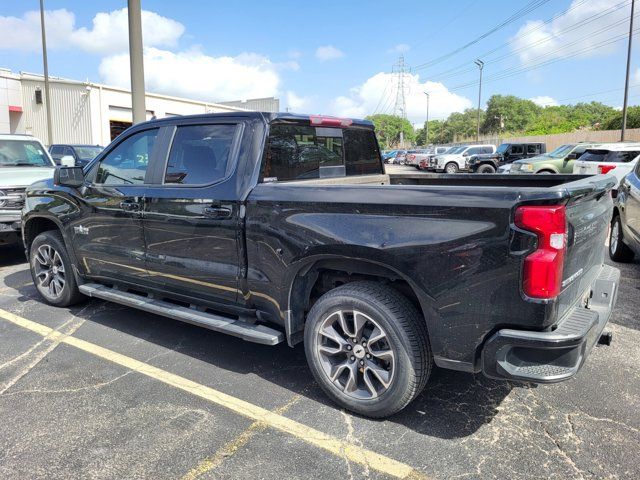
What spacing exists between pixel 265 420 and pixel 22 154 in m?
8.14

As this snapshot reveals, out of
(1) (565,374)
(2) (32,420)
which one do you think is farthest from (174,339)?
(1) (565,374)

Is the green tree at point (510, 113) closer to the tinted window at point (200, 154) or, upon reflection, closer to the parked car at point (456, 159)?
the parked car at point (456, 159)

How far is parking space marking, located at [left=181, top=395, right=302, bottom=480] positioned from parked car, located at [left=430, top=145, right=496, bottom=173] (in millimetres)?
31504

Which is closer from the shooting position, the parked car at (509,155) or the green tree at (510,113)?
the parked car at (509,155)

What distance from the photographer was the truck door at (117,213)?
4.33 meters

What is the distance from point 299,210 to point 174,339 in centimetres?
205

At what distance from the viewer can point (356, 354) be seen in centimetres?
320

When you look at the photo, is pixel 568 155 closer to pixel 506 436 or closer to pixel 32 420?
pixel 506 436

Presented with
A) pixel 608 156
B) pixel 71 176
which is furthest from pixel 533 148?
pixel 71 176

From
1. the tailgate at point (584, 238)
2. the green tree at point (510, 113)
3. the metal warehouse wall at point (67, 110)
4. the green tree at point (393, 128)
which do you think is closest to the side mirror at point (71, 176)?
the tailgate at point (584, 238)

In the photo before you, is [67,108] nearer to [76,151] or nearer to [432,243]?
[76,151]

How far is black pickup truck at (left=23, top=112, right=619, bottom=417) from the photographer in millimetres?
2592

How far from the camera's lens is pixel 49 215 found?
5.25 m

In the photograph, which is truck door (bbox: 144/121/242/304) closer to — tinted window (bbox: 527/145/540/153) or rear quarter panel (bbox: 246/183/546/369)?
rear quarter panel (bbox: 246/183/546/369)
